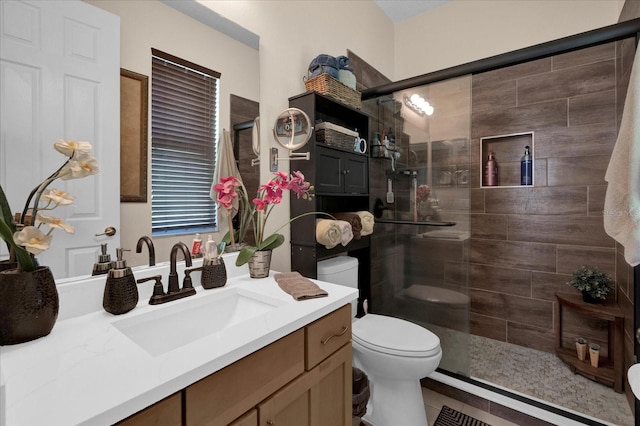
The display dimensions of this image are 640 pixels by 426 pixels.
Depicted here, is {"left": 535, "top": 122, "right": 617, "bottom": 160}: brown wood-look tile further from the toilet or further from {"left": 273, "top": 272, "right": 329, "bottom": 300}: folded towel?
{"left": 273, "top": 272, "right": 329, "bottom": 300}: folded towel

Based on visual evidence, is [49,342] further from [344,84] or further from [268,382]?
[344,84]

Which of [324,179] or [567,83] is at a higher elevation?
[567,83]

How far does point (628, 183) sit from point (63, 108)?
2173 mm

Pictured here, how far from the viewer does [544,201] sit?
2283 millimetres

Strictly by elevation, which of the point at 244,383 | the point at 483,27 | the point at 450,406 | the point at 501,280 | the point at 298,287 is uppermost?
the point at 483,27

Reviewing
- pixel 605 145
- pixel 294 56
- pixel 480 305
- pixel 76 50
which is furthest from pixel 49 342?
pixel 605 145

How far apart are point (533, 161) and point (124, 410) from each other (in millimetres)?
2831

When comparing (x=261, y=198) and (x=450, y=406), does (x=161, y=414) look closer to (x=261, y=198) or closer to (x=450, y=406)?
(x=261, y=198)

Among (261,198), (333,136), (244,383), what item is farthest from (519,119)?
(244,383)

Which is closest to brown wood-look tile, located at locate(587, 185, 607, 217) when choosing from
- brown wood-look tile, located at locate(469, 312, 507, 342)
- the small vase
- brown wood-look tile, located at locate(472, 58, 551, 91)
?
brown wood-look tile, located at locate(472, 58, 551, 91)

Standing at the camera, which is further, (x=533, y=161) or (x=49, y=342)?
(x=533, y=161)

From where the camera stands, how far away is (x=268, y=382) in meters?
0.79

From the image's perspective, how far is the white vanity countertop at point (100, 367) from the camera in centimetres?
49

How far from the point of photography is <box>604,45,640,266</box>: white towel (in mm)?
1227
